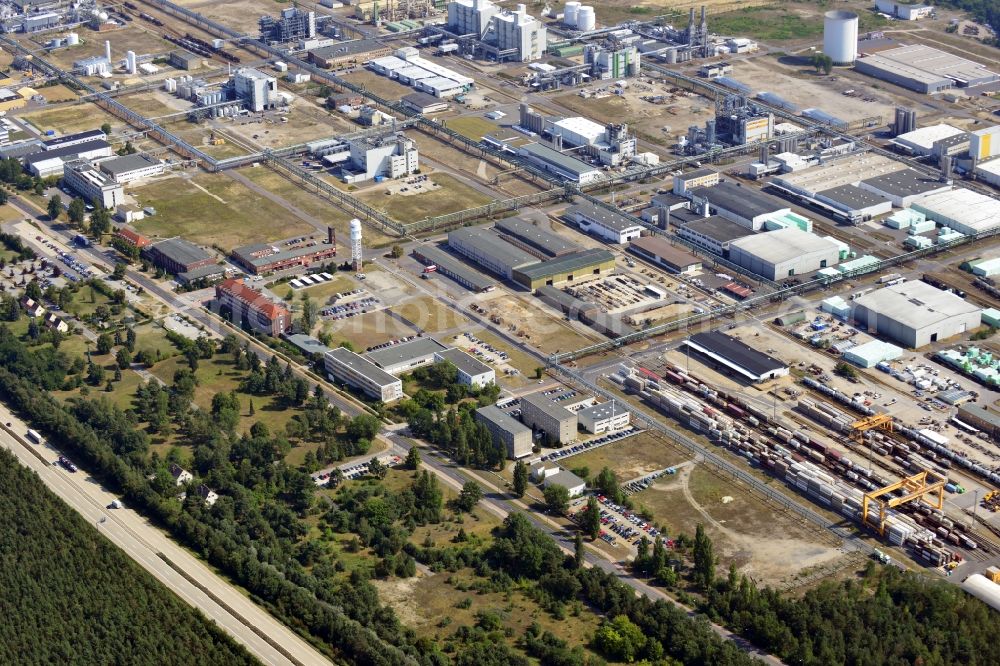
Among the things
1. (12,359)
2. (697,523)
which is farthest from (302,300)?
(697,523)

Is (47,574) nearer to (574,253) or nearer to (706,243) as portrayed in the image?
(574,253)

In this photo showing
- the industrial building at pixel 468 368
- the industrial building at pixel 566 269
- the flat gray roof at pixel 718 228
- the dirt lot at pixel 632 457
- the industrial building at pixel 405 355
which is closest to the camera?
the dirt lot at pixel 632 457

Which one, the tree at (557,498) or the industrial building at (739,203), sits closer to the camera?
the tree at (557,498)

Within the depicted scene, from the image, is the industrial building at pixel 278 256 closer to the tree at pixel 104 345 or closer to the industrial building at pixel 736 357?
the tree at pixel 104 345

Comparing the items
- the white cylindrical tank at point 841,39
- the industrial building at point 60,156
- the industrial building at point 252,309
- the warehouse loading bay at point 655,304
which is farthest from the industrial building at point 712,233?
the industrial building at point 60,156

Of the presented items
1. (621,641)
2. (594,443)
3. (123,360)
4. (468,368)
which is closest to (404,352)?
(468,368)
